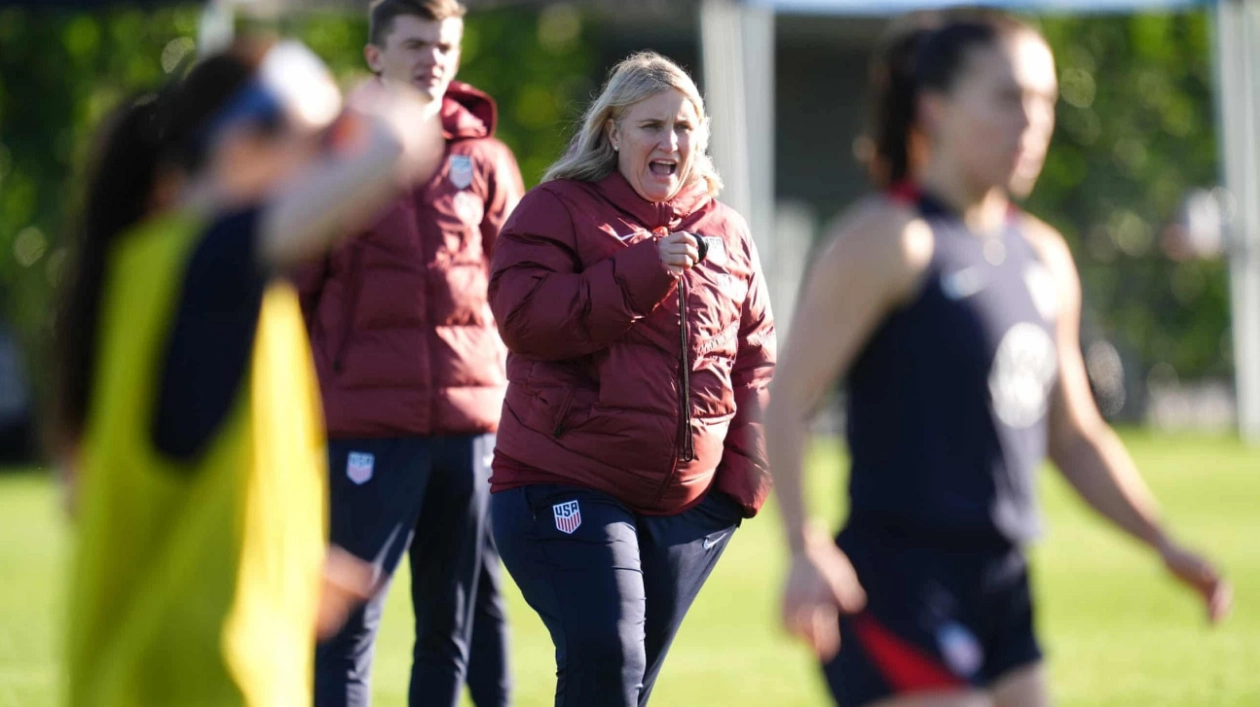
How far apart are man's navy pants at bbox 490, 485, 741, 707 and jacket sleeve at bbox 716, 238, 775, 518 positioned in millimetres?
76

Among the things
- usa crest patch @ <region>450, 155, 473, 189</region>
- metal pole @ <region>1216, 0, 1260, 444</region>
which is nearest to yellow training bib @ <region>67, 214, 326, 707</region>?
usa crest patch @ <region>450, 155, 473, 189</region>

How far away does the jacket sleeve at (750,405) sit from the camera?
5.36 m

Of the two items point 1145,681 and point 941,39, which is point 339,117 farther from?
point 1145,681

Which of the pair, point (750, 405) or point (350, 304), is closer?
point (750, 405)

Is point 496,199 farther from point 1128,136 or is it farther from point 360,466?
point 1128,136

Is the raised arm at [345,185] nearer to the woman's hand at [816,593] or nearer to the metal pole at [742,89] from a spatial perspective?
the woman's hand at [816,593]

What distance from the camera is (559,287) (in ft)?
16.6

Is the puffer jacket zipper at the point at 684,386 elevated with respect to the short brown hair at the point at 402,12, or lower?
lower

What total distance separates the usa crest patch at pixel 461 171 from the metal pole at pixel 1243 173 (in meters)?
18.6

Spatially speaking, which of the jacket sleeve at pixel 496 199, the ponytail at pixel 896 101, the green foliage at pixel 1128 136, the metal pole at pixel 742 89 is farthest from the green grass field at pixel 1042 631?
the green foliage at pixel 1128 136

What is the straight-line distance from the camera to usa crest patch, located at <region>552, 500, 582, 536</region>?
197 inches

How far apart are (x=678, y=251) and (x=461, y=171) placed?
1386mm

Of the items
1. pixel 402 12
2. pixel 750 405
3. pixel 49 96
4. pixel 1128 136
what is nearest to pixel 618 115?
pixel 750 405

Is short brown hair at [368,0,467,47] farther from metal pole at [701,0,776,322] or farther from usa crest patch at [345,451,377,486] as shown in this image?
metal pole at [701,0,776,322]
